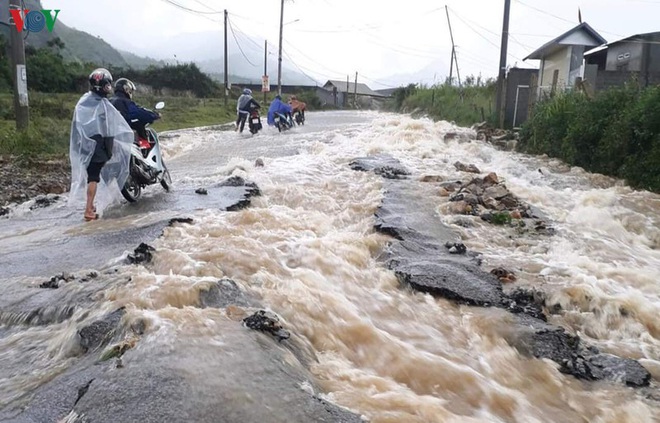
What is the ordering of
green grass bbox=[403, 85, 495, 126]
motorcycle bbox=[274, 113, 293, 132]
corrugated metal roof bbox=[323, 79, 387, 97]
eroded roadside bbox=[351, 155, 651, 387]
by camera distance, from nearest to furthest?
eroded roadside bbox=[351, 155, 651, 387] → motorcycle bbox=[274, 113, 293, 132] → green grass bbox=[403, 85, 495, 126] → corrugated metal roof bbox=[323, 79, 387, 97]

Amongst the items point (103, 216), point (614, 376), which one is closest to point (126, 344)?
point (614, 376)

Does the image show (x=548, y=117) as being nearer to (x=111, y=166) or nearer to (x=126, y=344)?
(x=111, y=166)

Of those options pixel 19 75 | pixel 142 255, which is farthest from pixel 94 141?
pixel 19 75

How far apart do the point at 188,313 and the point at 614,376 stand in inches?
115

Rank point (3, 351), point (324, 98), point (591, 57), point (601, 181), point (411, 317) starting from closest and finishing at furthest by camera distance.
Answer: point (3, 351) → point (411, 317) → point (601, 181) → point (591, 57) → point (324, 98)

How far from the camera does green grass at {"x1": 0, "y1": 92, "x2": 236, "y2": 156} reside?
1066 centimetres

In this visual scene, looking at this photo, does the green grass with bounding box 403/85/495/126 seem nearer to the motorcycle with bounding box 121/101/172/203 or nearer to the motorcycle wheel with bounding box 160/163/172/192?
the motorcycle wheel with bounding box 160/163/172/192

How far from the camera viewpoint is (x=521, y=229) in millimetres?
7043

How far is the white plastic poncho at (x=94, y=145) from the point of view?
6555 mm

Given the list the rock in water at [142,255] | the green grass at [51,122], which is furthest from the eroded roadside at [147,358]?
the green grass at [51,122]

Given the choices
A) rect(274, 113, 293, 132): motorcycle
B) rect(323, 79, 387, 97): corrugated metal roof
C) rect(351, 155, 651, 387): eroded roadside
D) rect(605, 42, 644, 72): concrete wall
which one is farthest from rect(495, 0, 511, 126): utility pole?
rect(323, 79, 387, 97): corrugated metal roof

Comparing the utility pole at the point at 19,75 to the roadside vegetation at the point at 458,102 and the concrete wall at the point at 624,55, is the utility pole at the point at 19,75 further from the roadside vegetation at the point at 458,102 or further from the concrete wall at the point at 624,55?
the concrete wall at the point at 624,55

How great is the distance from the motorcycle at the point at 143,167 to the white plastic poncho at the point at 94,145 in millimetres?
279

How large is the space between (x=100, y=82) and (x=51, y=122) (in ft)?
28.7
